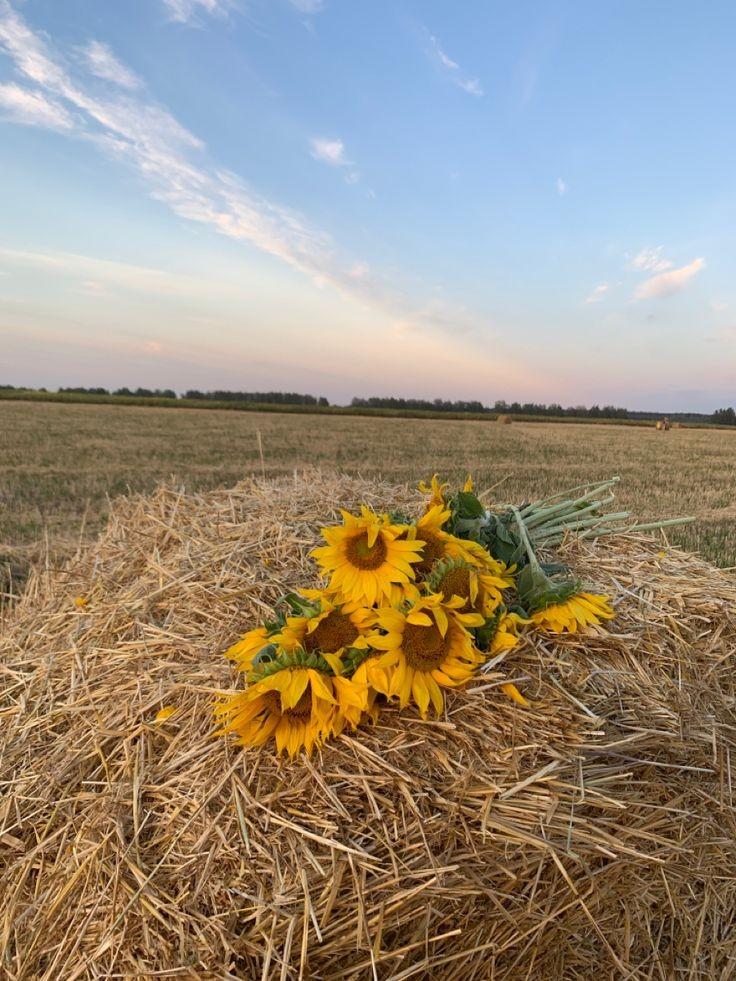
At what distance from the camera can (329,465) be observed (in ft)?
44.1

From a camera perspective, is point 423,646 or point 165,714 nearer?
point 423,646

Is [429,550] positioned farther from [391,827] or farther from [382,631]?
[391,827]

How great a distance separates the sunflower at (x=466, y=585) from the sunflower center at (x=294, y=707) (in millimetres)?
400

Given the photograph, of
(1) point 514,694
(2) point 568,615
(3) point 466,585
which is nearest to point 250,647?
(3) point 466,585

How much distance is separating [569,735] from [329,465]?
1211 cm

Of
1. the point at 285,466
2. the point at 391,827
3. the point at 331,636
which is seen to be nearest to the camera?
the point at 391,827

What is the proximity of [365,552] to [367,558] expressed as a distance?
0.7 inches

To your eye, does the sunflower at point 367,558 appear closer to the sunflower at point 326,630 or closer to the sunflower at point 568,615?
the sunflower at point 326,630

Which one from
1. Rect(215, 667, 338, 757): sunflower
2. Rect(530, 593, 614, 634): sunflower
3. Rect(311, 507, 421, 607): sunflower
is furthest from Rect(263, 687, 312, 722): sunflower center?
Rect(530, 593, 614, 634): sunflower

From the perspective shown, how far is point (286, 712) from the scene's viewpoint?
55.0 inches

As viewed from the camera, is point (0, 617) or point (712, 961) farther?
point (0, 617)

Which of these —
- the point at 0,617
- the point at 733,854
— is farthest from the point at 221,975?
the point at 0,617

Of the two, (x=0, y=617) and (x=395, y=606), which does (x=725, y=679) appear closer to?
(x=395, y=606)

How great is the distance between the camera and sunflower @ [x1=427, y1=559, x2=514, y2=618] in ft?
4.78
